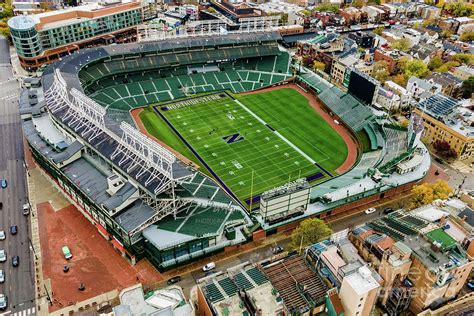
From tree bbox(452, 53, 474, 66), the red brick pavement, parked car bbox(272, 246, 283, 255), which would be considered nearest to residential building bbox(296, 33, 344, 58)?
tree bbox(452, 53, 474, 66)

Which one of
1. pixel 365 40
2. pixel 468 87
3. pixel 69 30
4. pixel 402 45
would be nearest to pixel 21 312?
pixel 69 30

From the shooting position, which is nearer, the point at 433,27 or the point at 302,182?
the point at 302,182

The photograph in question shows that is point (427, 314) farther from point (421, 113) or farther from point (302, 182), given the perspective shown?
point (421, 113)

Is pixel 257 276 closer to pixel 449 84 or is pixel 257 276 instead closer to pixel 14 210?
pixel 14 210

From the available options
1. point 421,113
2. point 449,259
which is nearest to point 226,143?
point 421,113

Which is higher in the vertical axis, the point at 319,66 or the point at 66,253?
the point at 319,66

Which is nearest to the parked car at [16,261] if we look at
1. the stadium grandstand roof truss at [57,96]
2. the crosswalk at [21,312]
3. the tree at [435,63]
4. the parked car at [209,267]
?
the crosswalk at [21,312]

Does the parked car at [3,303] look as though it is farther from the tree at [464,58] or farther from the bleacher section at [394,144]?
the tree at [464,58]
